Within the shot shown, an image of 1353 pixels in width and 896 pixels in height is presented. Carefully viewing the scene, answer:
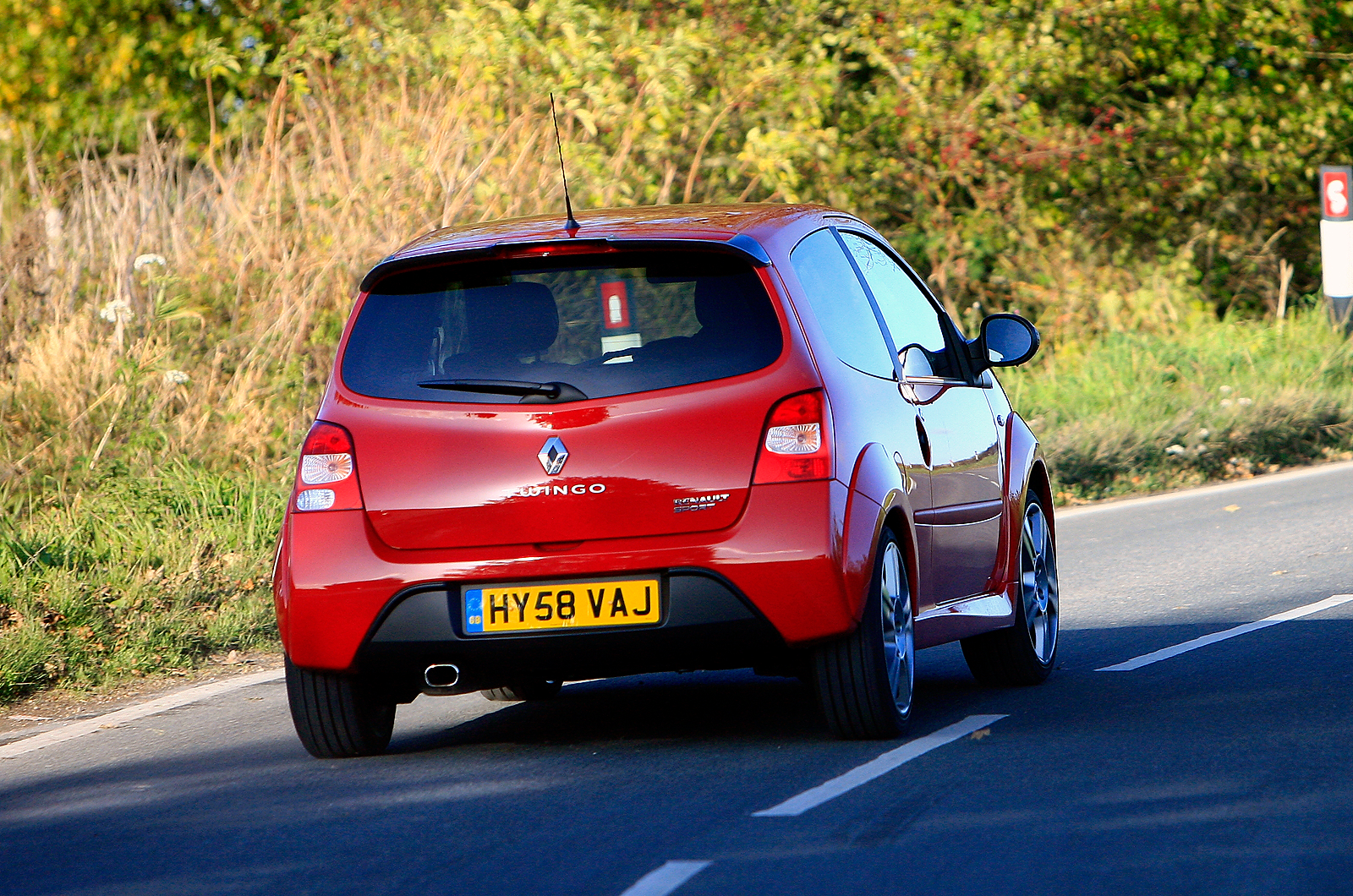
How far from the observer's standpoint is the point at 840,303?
6375 mm

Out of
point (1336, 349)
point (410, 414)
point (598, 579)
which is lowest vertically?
point (1336, 349)

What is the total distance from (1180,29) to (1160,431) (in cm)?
1005

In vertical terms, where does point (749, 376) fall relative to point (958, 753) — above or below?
above

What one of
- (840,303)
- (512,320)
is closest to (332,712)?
(512,320)

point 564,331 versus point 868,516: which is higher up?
point 564,331

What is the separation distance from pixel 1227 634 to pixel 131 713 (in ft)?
14.2

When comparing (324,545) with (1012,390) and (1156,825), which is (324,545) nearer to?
(1156,825)

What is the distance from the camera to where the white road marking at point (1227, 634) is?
7.62m

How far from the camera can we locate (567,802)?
5441mm

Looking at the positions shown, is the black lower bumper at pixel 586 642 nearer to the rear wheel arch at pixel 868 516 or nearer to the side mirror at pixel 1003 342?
the rear wheel arch at pixel 868 516

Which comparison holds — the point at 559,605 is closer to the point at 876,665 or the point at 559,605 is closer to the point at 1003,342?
the point at 876,665

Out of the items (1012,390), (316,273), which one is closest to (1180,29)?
(1012,390)

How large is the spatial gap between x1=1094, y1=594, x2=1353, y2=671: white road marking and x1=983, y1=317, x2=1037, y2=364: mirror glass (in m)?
1.30

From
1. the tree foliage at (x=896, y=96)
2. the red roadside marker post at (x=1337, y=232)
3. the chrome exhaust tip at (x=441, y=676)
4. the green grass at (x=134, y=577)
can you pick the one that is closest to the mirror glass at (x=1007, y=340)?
the chrome exhaust tip at (x=441, y=676)
